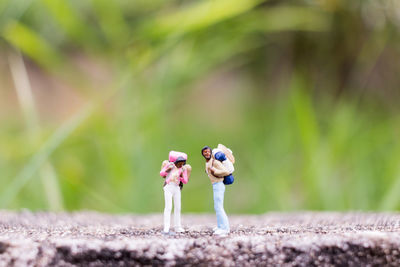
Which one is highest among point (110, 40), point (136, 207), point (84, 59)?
point (84, 59)

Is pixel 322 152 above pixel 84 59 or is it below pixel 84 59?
below

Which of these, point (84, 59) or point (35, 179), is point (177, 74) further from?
point (84, 59)

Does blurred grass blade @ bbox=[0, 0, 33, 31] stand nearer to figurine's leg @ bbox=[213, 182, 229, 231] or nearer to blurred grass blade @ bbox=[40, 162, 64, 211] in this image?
blurred grass blade @ bbox=[40, 162, 64, 211]

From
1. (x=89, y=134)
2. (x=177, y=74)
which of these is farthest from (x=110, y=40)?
(x=89, y=134)

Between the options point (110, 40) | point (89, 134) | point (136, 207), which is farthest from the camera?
point (89, 134)

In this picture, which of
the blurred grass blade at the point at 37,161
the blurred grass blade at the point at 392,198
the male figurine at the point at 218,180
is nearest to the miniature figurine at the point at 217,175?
the male figurine at the point at 218,180

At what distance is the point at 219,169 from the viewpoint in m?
0.44

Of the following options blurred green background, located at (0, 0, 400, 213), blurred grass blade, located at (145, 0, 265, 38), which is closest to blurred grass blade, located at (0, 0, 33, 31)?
blurred green background, located at (0, 0, 400, 213)

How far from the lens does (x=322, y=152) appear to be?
1140 millimetres

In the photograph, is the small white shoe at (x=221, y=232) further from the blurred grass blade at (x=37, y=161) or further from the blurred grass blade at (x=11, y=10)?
the blurred grass blade at (x=11, y=10)

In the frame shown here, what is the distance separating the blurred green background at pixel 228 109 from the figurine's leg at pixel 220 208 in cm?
54

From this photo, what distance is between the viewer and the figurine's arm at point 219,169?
0.44 meters

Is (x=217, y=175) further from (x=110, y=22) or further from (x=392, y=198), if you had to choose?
(x=110, y=22)

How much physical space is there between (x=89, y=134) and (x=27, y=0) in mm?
420
